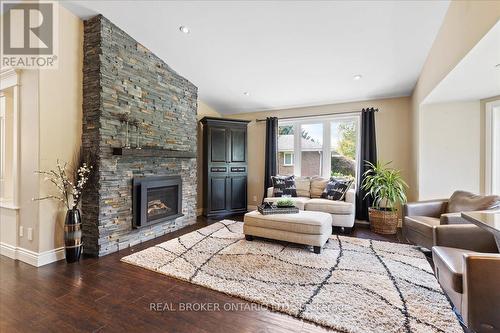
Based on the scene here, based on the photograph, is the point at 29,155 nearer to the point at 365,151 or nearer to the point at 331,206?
the point at 331,206

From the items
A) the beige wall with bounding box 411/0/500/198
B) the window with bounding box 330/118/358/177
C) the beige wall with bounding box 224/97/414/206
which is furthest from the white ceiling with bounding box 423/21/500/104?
the window with bounding box 330/118/358/177

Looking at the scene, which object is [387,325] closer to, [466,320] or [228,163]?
[466,320]

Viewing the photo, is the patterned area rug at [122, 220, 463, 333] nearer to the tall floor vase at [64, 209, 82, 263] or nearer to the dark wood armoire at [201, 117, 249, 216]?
the tall floor vase at [64, 209, 82, 263]

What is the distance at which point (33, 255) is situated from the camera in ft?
8.62

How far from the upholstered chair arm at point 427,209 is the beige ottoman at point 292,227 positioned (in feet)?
3.75

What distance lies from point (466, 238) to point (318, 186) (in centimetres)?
267

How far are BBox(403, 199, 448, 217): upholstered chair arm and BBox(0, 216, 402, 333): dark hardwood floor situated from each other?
246 centimetres

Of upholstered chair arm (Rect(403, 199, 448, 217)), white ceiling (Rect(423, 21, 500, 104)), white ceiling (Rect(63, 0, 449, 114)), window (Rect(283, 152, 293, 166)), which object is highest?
white ceiling (Rect(63, 0, 449, 114))

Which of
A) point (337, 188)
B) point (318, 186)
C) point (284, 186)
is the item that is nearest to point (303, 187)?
point (318, 186)

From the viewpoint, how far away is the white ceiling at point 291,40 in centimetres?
257

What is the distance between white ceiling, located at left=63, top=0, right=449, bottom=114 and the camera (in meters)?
2.57

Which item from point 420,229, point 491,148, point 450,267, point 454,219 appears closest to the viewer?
point 450,267

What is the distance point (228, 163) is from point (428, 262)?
373 centimetres

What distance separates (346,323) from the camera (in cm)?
164
